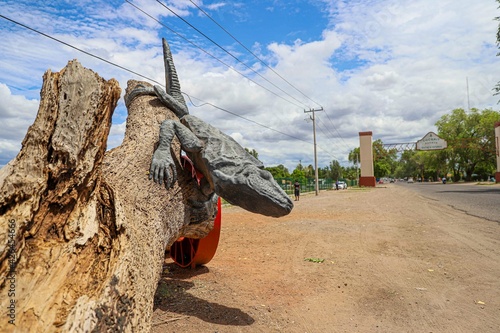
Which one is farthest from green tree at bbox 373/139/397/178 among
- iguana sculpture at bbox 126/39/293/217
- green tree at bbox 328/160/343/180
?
iguana sculpture at bbox 126/39/293/217

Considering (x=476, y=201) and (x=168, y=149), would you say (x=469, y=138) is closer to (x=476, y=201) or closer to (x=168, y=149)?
(x=476, y=201)

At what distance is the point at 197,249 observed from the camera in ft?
17.5

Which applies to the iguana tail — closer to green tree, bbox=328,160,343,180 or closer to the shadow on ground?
the shadow on ground

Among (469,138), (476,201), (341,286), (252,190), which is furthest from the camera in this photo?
(469,138)

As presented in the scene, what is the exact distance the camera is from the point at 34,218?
2219 mm

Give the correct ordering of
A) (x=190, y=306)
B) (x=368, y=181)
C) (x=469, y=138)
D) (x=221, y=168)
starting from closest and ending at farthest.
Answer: (x=221, y=168) → (x=190, y=306) → (x=469, y=138) → (x=368, y=181)

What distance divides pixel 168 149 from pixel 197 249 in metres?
2.13

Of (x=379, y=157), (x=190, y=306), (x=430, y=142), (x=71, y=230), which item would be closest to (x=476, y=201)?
(x=190, y=306)

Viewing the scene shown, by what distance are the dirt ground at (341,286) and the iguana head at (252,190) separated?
122 cm

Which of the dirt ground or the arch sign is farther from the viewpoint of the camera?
the arch sign

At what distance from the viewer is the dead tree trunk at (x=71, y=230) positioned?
1956 millimetres

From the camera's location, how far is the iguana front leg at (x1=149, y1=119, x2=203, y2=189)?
3.50 metres

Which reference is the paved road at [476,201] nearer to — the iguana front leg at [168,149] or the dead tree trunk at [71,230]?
the iguana front leg at [168,149]

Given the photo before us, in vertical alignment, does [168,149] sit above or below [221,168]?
above
